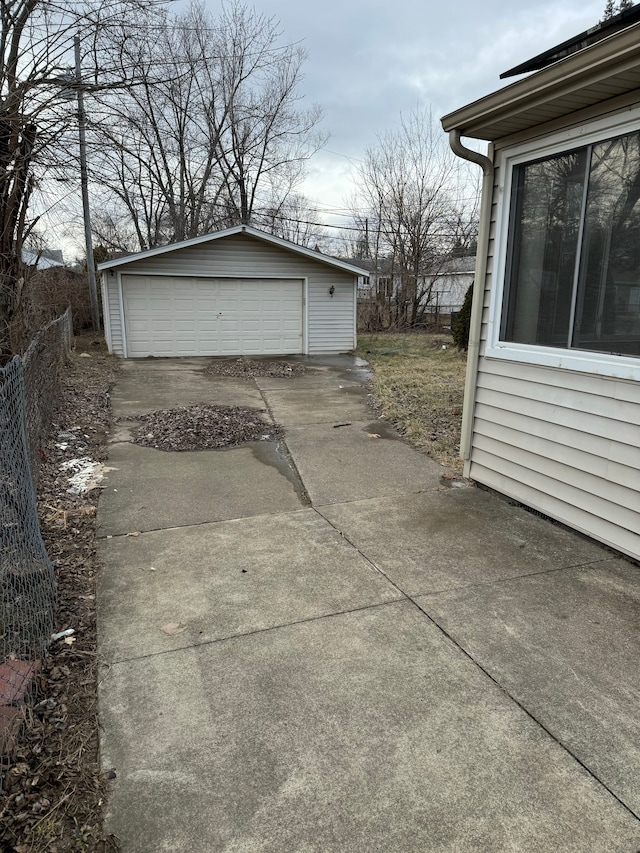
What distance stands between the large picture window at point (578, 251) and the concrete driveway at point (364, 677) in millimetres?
1457

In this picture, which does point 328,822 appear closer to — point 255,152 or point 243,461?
point 243,461

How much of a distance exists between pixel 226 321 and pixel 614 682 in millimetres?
13546

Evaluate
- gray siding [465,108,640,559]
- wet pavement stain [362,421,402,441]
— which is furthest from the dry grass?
gray siding [465,108,640,559]

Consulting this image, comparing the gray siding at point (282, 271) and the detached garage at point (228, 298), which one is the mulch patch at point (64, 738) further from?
the gray siding at point (282, 271)

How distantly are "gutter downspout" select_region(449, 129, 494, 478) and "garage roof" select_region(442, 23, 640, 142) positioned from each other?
0.15 metres

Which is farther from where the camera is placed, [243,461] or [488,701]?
[243,461]

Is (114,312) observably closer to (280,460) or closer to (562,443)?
(280,460)

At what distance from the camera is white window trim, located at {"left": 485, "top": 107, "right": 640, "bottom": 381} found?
327cm

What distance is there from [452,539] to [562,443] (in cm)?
104

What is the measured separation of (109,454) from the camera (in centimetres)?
586

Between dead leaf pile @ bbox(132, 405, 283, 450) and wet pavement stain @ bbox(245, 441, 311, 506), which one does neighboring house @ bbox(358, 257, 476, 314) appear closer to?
dead leaf pile @ bbox(132, 405, 283, 450)

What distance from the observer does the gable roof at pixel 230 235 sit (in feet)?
44.1

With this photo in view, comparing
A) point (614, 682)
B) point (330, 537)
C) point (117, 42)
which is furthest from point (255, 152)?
point (614, 682)

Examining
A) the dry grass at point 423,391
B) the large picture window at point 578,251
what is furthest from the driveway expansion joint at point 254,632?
the dry grass at point 423,391
